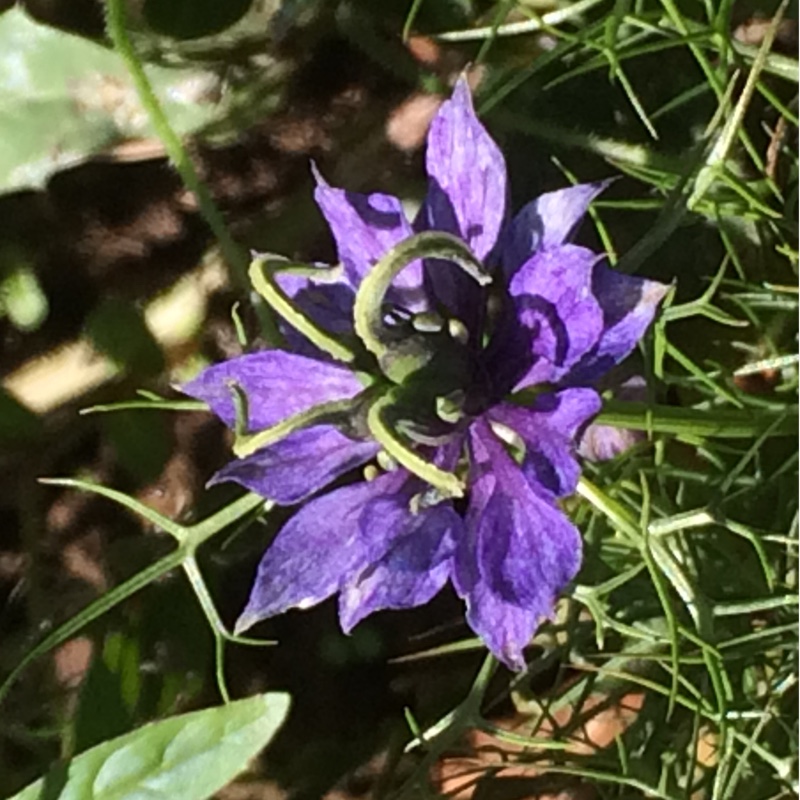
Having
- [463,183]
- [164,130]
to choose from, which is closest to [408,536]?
[463,183]

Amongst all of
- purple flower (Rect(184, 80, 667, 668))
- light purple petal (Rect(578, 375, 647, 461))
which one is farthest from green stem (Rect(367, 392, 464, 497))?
light purple petal (Rect(578, 375, 647, 461))

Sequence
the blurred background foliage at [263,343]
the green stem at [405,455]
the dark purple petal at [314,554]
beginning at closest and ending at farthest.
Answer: the green stem at [405,455] → the dark purple petal at [314,554] → the blurred background foliage at [263,343]

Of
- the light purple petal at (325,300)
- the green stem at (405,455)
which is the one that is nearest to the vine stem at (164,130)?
the light purple petal at (325,300)

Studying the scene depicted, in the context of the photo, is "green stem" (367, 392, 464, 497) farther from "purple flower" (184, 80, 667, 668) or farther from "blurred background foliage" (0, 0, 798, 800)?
"blurred background foliage" (0, 0, 798, 800)

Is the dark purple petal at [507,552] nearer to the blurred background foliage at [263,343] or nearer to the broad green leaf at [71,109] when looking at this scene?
the blurred background foliage at [263,343]

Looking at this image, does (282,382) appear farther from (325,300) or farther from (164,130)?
(164,130)

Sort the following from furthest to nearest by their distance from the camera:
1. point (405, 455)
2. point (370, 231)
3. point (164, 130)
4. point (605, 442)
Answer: point (605, 442) < point (164, 130) < point (370, 231) < point (405, 455)
